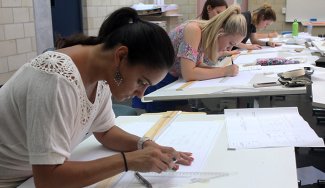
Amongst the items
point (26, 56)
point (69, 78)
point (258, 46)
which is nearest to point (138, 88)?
point (69, 78)

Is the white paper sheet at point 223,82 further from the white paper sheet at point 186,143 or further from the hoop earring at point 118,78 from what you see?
the hoop earring at point 118,78

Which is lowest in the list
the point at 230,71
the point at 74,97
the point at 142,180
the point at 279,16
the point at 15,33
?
the point at 142,180

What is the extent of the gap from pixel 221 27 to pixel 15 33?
5.21ft

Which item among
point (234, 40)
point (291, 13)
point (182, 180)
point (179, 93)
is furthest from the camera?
point (291, 13)

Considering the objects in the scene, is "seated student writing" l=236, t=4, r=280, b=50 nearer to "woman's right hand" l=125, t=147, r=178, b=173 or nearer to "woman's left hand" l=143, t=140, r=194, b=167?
"woman's left hand" l=143, t=140, r=194, b=167

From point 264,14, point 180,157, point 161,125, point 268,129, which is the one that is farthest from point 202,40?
point 264,14

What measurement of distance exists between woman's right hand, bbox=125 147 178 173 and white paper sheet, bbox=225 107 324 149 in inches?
12.1

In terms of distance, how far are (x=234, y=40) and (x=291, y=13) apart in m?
4.26

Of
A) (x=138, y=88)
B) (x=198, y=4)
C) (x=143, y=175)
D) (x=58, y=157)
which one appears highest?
(x=198, y=4)

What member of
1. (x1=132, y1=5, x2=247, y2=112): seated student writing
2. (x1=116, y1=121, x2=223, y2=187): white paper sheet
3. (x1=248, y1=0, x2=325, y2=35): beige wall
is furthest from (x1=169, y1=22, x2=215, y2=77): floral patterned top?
(x1=248, y1=0, x2=325, y2=35): beige wall

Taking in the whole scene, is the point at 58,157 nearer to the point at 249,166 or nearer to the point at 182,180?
the point at 182,180

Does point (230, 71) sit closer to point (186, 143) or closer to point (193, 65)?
point (193, 65)

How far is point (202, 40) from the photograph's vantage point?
2330 millimetres

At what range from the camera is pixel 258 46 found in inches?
157
